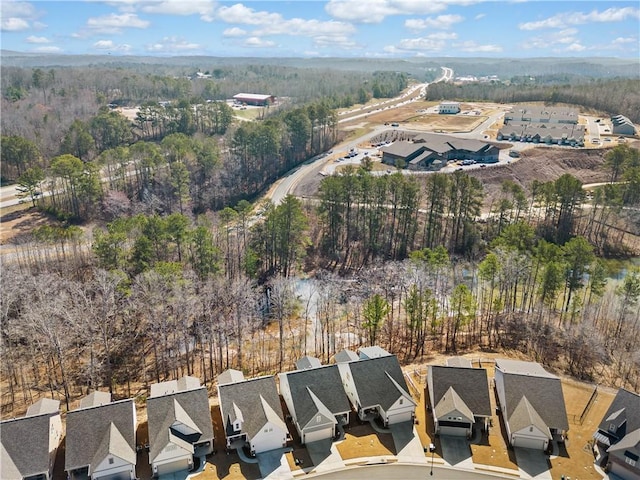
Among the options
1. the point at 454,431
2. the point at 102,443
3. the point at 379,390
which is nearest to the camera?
the point at 102,443

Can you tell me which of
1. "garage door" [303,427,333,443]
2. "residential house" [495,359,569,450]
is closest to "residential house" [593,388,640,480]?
"residential house" [495,359,569,450]

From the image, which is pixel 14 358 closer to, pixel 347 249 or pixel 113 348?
pixel 113 348

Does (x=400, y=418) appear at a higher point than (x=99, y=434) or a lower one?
lower

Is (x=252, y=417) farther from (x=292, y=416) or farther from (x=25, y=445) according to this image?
(x=25, y=445)

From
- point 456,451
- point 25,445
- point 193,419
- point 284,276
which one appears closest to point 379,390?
point 456,451

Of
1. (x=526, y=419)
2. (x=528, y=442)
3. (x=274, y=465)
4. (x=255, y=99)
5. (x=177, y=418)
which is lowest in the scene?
(x=274, y=465)

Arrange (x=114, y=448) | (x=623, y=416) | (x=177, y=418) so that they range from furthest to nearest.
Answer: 1. (x=623, y=416)
2. (x=177, y=418)
3. (x=114, y=448)

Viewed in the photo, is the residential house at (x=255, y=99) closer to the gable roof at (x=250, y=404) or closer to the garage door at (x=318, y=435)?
the gable roof at (x=250, y=404)
